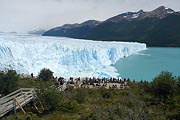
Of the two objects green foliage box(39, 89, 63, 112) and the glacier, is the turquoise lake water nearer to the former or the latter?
the glacier

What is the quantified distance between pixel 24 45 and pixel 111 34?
265 feet

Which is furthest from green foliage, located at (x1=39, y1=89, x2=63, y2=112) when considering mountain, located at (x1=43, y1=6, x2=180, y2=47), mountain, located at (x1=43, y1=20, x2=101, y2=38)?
mountain, located at (x1=43, y1=20, x2=101, y2=38)

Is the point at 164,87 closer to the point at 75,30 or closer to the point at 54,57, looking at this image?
the point at 54,57

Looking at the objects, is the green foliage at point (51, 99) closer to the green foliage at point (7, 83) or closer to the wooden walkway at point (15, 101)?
the wooden walkway at point (15, 101)

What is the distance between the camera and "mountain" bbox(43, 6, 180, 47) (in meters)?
94.5

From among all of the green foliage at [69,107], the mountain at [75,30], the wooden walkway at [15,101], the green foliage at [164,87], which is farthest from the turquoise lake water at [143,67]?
the mountain at [75,30]

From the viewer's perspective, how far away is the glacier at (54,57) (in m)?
21.9

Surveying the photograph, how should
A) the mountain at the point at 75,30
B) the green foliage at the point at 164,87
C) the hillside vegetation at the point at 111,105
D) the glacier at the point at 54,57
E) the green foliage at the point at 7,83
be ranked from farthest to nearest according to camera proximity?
the mountain at the point at 75,30
the glacier at the point at 54,57
the green foliage at the point at 7,83
the green foliage at the point at 164,87
the hillside vegetation at the point at 111,105

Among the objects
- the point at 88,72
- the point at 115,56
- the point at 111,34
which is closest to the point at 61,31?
the point at 111,34

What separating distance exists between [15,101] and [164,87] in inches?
214

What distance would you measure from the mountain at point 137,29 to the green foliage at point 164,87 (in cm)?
7587

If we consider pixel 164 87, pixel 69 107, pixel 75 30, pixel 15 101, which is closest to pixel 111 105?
pixel 69 107

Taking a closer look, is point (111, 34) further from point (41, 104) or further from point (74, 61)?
point (41, 104)

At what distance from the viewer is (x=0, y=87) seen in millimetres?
12602
